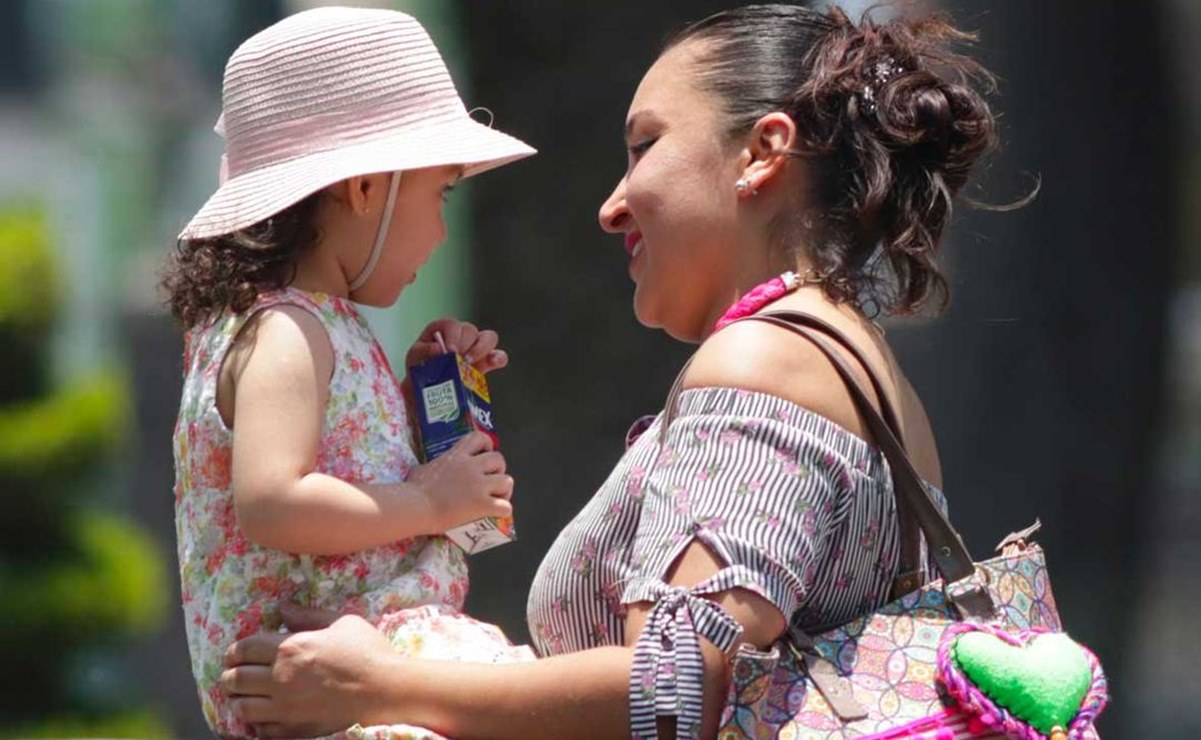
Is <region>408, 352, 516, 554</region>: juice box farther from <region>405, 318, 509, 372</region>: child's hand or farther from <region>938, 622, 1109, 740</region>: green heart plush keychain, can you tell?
<region>938, 622, 1109, 740</region>: green heart plush keychain

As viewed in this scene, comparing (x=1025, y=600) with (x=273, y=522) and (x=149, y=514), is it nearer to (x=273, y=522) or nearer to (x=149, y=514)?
(x=273, y=522)

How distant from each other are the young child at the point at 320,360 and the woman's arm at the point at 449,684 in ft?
0.26

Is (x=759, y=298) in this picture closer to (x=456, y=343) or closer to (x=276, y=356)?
(x=456, y=343)

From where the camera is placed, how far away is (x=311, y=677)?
2469 millimetres

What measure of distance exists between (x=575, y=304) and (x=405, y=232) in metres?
2.26

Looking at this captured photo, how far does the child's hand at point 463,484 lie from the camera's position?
262 cm

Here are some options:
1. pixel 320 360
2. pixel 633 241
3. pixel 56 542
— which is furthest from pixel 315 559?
pixel 56 542

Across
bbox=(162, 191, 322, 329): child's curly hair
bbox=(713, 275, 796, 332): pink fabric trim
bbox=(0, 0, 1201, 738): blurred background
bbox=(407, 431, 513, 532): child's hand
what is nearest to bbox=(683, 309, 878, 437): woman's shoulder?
bbox=(713, 275, 796, 332): pink fabric trim

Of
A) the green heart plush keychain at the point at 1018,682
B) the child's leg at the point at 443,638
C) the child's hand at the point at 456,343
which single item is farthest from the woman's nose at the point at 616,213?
the green heart plush keychain at the point at 1018,682

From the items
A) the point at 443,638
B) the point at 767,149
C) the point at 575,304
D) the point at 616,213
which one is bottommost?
the point at 575,304

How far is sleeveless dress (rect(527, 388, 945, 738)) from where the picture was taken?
232 centimetres

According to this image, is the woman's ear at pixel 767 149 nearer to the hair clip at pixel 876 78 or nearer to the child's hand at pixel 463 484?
the hair clip at pixel 876 78

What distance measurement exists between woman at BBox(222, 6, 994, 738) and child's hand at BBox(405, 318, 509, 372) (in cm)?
26

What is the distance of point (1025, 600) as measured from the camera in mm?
2520
